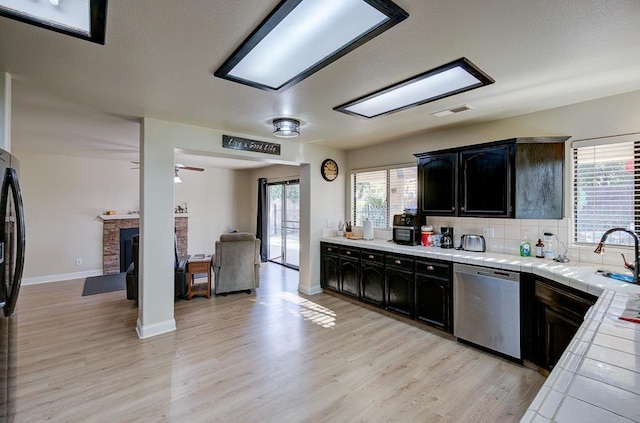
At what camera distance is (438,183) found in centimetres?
368

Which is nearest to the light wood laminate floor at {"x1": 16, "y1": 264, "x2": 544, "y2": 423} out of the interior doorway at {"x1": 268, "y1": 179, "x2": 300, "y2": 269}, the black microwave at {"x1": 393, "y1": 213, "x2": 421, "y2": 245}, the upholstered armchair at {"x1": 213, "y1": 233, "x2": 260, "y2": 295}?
the upholstered armchair at {"x1": 213, "y1": 233, "x2": 260, "y2": 295}

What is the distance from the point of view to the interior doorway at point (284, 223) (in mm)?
6969

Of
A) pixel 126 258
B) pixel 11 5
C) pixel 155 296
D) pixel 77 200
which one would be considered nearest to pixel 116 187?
pixel 77 200

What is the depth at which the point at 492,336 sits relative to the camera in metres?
2.91

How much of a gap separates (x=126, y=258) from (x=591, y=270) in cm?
754

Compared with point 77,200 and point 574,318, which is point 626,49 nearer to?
point 574,318

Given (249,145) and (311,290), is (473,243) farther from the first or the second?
(249,145)

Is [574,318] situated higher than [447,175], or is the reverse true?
[447,175]

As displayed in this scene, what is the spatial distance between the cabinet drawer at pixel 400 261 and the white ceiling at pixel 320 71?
5.51ft

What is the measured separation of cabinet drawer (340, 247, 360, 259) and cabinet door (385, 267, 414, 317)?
0.57 m

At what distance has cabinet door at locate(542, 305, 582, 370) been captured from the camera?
2.28 m

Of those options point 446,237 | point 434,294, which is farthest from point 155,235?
point 446,237

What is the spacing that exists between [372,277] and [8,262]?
3.57 metres

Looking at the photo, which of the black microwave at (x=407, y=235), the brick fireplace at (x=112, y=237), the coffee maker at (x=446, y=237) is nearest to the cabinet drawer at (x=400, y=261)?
the black microwave at (x=407, y=235)
